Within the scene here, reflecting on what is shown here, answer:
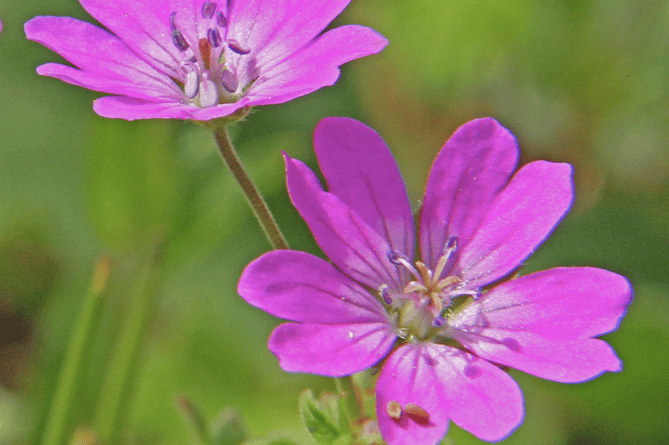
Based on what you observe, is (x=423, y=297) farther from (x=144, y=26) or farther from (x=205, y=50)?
(x=144, y=26)

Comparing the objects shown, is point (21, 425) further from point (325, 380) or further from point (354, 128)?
point (354, 128)

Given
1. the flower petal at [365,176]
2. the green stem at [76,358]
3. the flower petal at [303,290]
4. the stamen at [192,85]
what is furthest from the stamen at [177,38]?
the green stem at [76,358]

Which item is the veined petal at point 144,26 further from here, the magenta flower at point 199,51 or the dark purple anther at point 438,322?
the dark purple anther at point 438,322

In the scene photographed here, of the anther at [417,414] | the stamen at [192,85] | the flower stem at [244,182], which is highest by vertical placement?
the stamen at [192,85]

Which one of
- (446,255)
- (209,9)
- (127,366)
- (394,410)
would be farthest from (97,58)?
(127,366)

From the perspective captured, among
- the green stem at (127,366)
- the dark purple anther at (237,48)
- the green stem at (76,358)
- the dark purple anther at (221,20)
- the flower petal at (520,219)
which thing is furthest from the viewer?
the green stem at (127,366)

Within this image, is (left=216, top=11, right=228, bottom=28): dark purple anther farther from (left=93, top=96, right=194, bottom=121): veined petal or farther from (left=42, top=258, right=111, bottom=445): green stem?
(left=42, top=258, right=111, bottom=445): green stem
